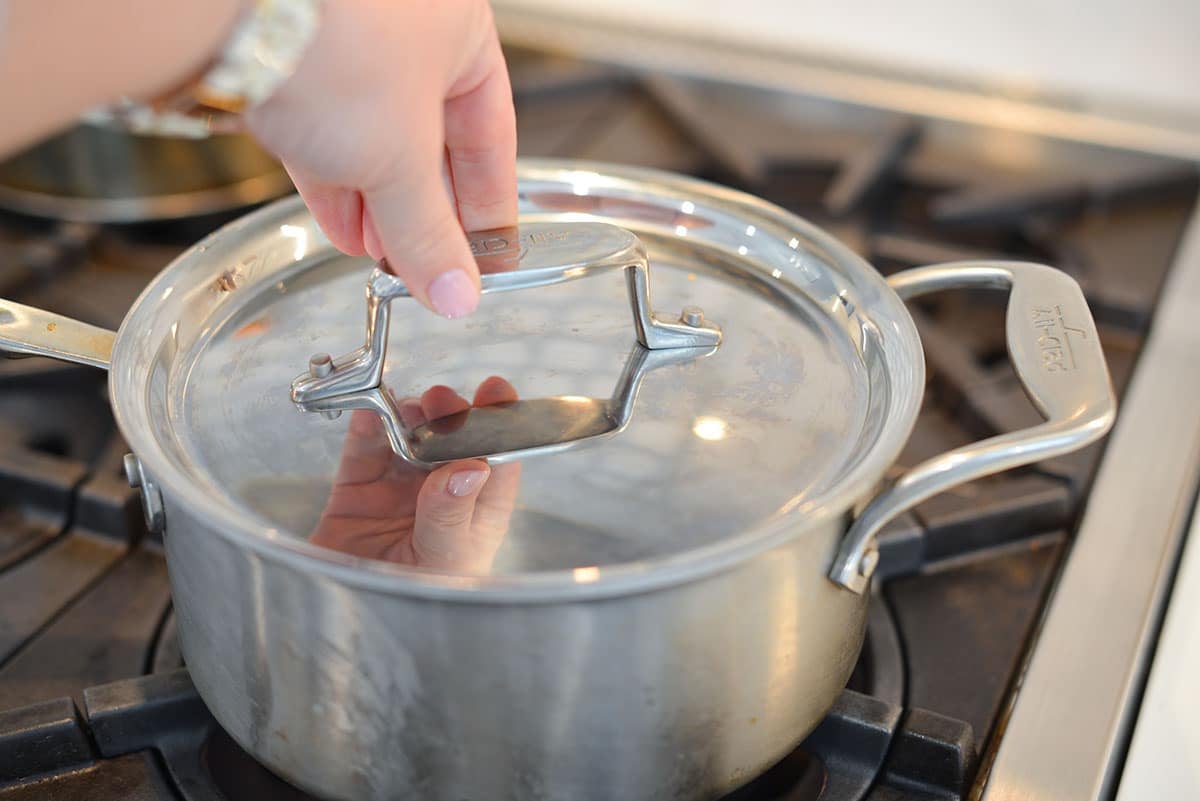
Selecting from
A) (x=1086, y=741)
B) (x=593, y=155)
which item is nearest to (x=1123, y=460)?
(x=1086, y=741)

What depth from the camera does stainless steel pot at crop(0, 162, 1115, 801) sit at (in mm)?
341

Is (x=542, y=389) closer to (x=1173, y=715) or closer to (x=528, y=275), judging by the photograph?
(x=528, y=275)

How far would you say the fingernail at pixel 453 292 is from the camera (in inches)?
15.6

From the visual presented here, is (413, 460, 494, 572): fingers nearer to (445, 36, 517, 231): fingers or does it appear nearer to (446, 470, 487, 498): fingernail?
(446, 470, 487, 498): fingernail

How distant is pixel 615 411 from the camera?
44 centimetres

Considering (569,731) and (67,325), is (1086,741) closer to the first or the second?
(569,731)

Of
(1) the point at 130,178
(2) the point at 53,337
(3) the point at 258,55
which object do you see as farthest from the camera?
(1) the point at 130,178

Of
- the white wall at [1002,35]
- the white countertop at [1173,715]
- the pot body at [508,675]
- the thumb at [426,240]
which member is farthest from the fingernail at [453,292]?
the white wall at [1002,35]

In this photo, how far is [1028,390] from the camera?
16.0 inches

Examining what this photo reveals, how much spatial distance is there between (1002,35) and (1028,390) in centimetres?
53

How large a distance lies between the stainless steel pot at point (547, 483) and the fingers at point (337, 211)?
23 millimetres

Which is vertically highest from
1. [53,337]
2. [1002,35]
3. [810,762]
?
[1002,35]

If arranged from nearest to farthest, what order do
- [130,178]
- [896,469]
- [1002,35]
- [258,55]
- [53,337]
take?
[258,55]
[53,337]
[896,469]
[130,178]
[1002,35]

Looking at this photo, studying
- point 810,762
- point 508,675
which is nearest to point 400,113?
point 508,675
